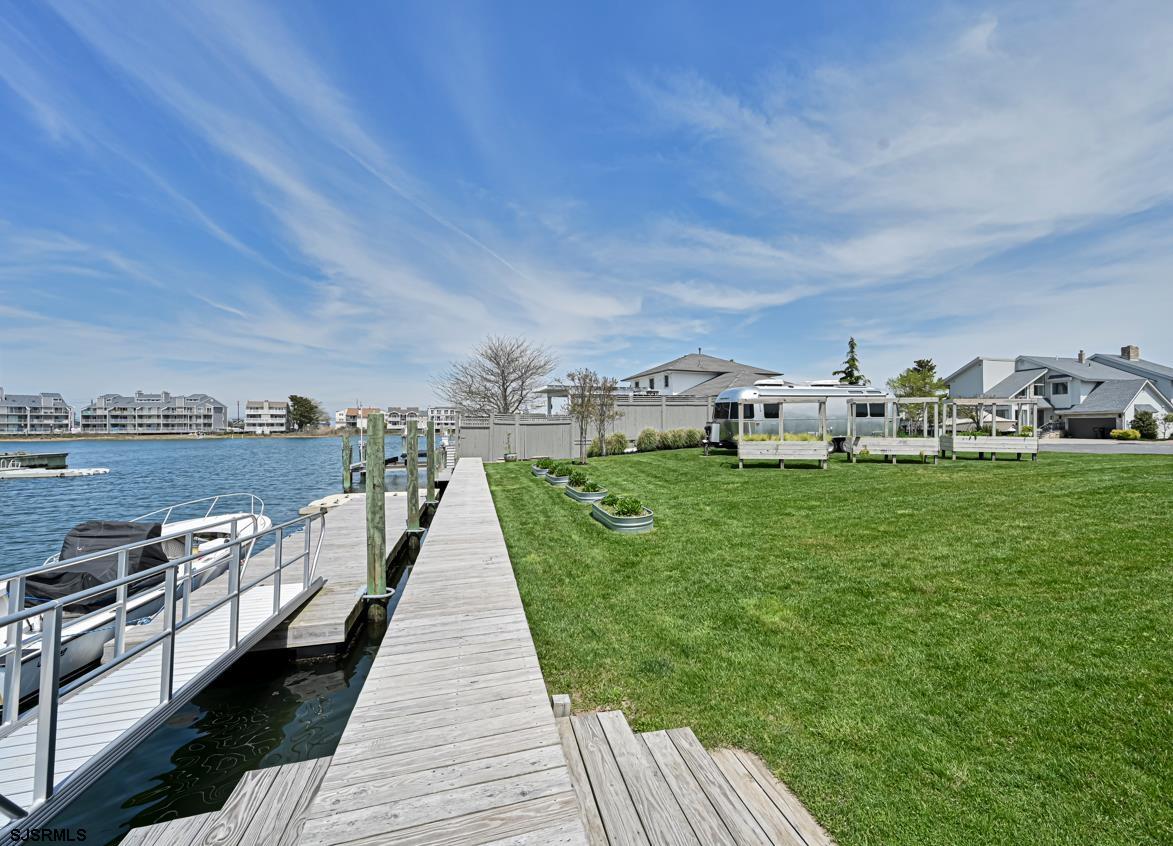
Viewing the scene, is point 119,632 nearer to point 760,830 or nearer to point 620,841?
point 620,841

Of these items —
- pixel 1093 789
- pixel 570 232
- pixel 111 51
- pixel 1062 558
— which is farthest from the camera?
pixel 570 232

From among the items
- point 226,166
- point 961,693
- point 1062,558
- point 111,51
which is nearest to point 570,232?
point 226,166

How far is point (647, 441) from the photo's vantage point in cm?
2139

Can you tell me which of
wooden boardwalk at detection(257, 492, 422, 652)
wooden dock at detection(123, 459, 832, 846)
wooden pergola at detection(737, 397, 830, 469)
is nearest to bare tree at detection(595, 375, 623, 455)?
wooden pergola at detection(737, 397, 830, 469)

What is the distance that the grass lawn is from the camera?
8.28 feet

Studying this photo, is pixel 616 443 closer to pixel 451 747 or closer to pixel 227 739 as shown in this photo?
pixel 227 739

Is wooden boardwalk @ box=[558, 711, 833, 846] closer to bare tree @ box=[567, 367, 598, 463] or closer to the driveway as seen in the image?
bare tree @ box=[567, 367, 598, 463]

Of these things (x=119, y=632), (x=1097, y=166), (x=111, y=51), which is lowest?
(x=119, y=632)

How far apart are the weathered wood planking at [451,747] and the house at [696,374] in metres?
27.1

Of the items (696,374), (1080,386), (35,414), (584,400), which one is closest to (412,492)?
(584,400)

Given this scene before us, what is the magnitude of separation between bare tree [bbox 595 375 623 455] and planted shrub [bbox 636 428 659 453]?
1.40 meters

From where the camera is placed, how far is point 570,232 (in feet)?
60.0

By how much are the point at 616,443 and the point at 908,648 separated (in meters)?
16.9

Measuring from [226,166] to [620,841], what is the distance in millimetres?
17174
